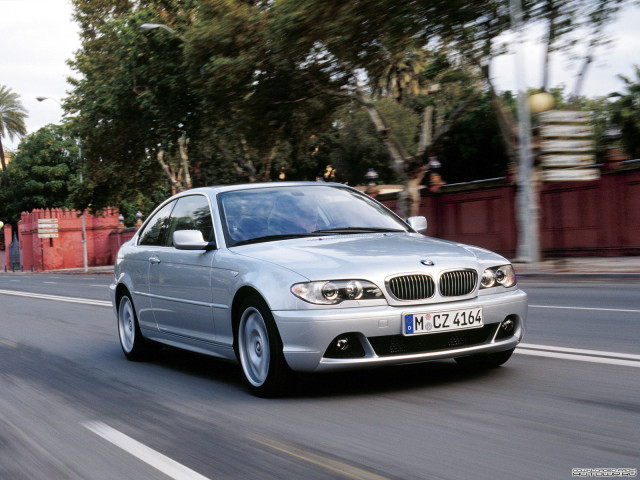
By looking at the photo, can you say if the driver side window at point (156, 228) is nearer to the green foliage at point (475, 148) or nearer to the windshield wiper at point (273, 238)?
the windshield wiper at point (273, 238)

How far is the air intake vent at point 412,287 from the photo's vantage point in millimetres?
5477

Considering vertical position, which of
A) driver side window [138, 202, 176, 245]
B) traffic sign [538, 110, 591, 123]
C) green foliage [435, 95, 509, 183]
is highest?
green foliage [435, 95, 509, 183]

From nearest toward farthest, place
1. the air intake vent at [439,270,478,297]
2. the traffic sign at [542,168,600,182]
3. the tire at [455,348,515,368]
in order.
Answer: the air intake vent at [439,270,478,297], the tire at [455,348,515,368], the traffic sign at [542,168,600,182]

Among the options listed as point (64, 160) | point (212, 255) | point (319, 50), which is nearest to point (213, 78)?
point (319, 50)

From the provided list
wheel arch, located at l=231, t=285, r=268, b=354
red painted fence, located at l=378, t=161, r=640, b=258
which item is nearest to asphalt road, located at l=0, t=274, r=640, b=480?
wheel arch, located at l=231, t=285, r=268, b=354

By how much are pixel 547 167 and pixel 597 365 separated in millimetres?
15727

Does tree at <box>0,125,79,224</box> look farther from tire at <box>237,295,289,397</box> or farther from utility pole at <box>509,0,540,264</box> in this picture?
tire at <box>237,295,289,397</box>

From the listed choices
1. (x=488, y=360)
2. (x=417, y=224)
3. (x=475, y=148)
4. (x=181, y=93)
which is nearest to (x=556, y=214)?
(x=181, y=93)

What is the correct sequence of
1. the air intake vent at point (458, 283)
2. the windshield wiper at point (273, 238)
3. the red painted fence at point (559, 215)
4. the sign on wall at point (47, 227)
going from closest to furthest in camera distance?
the air intake vent at point (458, 283)
the windshield wiper at point (273, 238)
the red painted fence at point (559, 215)
the sign on wall at point (47, 227)

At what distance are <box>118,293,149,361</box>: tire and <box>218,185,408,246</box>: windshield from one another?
197 centimetres

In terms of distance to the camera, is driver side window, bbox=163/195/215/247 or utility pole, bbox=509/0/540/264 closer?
driver side window, bbox=163/195/215/247

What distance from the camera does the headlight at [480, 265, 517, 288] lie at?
588 cm

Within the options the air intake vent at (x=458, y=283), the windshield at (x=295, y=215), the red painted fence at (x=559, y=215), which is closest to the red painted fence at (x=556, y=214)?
the red painted fence at (x=559, y=215)

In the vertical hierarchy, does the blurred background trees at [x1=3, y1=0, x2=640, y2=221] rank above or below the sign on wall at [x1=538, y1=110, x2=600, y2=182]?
above
